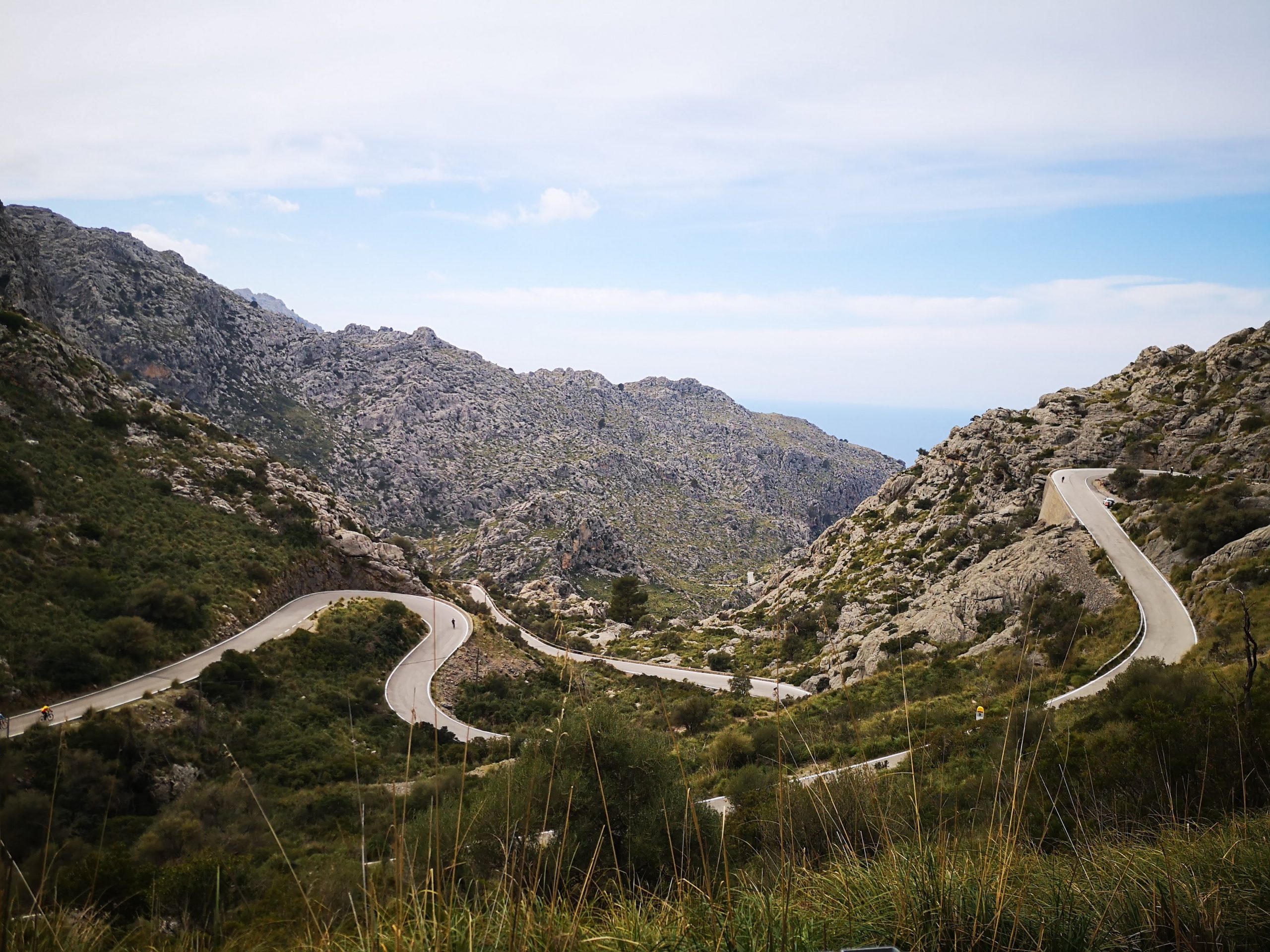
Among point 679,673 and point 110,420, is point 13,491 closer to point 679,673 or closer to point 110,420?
point 110,420

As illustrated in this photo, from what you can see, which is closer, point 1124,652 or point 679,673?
point 1124,652

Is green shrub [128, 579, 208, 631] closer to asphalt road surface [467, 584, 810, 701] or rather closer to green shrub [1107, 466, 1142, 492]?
asphalt road surface [467, 584, 810, 701]

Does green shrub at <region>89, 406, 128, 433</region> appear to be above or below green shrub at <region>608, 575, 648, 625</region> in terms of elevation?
above

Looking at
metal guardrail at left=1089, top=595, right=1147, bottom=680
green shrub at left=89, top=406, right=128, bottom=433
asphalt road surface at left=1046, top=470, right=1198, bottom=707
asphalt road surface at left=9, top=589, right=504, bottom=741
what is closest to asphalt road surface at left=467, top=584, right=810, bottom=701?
asphalt road surface at left=9, top=589, right=504, bottom=741

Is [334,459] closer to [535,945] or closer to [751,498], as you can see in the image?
[751,498]

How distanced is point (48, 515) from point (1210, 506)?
44.5 m

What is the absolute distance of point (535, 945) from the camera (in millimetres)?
2783

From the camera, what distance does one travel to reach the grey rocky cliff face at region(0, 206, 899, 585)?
72.8 m

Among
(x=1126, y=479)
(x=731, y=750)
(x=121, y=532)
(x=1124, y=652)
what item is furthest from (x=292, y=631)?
(x=1126, y=479)

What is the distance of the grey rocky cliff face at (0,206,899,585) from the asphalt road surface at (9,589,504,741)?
18751 mm

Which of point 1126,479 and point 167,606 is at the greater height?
point 1126,479

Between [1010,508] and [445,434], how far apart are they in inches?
2856

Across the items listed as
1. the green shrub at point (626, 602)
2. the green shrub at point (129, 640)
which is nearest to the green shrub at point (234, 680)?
the green shrub at point (129, 640)

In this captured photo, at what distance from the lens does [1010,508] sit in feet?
135
